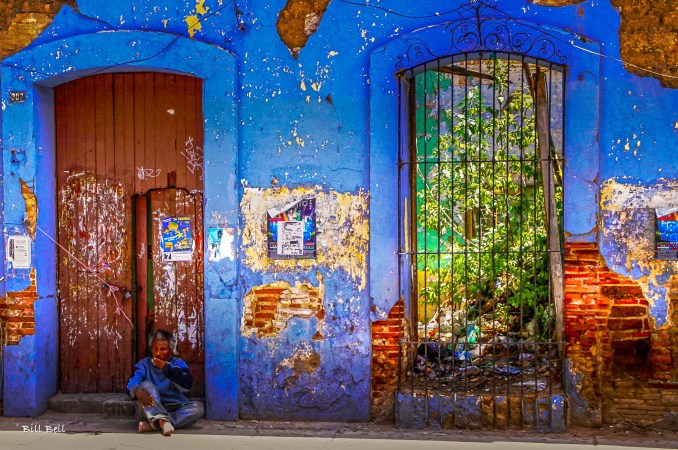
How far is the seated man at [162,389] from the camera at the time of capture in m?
6.72

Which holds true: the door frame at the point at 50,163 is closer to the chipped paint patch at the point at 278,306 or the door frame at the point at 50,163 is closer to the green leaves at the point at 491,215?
the chipped paint patch at the point at 278,306

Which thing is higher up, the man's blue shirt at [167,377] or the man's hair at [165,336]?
the man's hair at [165,336]

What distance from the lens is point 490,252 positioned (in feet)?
22.5

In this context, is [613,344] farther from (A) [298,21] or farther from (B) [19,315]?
(B) [19,315]

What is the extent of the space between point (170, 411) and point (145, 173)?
206 centimetres

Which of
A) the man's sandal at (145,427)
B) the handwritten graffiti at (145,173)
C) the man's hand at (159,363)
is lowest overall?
the man's sandal at (145,427)

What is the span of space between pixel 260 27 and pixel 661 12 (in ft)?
10.4

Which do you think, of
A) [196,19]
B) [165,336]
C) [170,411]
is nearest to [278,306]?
[165,336]

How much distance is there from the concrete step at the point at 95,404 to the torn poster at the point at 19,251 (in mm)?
1210

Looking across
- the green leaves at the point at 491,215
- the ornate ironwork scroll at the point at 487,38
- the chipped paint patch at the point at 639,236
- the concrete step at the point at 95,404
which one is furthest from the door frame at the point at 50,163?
the chipped paint patch at the point at 639,236

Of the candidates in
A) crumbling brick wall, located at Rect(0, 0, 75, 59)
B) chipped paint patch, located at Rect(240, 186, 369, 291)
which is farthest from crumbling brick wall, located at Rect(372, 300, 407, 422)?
crumbling brick wall, located at Rect(0, 0, 75, 59)

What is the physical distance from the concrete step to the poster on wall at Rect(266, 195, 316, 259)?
184cm

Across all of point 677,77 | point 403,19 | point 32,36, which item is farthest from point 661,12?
point 32,36

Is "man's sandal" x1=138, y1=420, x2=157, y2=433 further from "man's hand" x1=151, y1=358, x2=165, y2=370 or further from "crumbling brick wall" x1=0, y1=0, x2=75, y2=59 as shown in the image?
"crumbling brick wall" x1=0, y1=0, x2=75, y2=59
